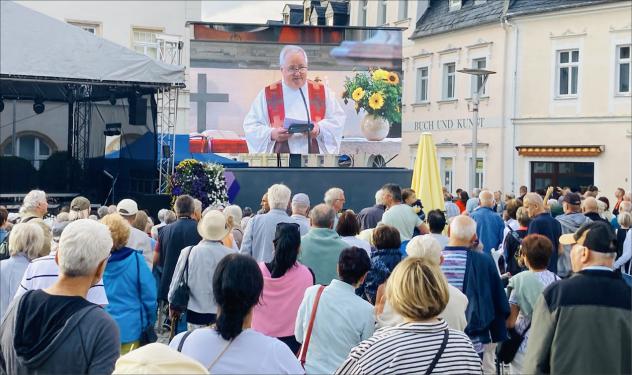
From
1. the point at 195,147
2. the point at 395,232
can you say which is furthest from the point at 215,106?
the point at 395,232

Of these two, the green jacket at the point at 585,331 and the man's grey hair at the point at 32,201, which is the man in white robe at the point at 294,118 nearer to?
the man's grey hair at the point at 32,201

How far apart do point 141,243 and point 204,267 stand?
72.5 inches

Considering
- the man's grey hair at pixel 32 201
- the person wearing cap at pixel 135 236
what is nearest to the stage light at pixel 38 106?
the person wearing cap at pixel 135 236

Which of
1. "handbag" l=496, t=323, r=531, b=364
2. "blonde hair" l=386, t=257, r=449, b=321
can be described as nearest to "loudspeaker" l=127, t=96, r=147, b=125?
"handbag" l=496, t=323, r=531, b=364

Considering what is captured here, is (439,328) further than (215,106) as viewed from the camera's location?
No

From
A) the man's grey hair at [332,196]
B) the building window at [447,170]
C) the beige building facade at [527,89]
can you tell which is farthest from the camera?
the building window at [447,170]

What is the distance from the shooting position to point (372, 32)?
1004 inches

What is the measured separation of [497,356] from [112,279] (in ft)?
9.30

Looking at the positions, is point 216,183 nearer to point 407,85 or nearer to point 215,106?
point 215,106

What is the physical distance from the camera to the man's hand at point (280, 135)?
23391 millimetres

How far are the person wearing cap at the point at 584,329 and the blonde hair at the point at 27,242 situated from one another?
348 centimetres

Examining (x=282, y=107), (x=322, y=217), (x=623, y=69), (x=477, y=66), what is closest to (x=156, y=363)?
(x=322, y=217)

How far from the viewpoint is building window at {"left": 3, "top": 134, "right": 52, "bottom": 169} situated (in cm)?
2638

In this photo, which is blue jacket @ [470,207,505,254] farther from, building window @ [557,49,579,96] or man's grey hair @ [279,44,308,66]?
building window @ [557,49,579,96]
